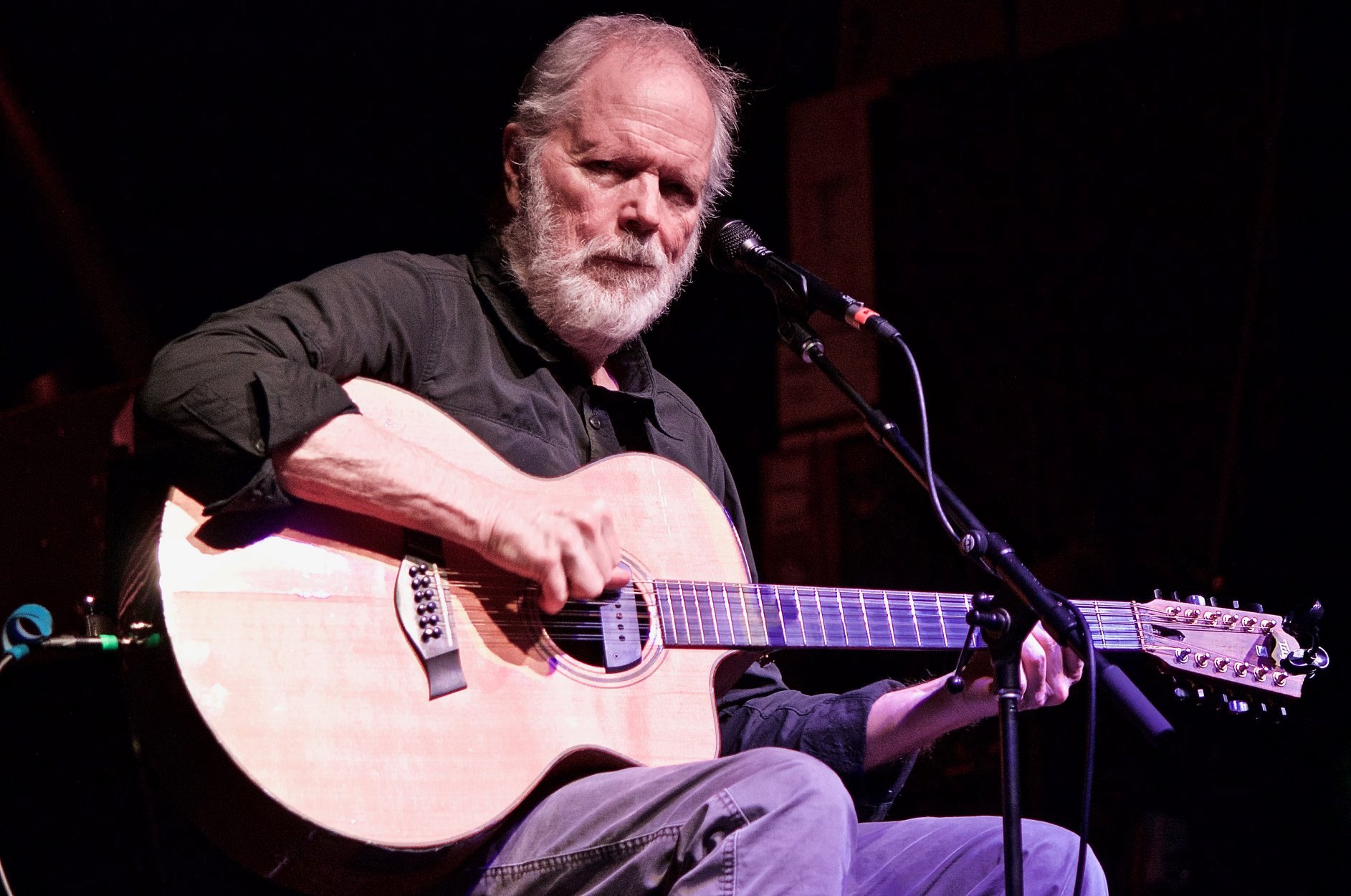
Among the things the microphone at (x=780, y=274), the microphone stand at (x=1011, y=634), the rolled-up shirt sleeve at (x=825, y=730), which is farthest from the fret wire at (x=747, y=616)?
the microphone at (x=780, y=274)

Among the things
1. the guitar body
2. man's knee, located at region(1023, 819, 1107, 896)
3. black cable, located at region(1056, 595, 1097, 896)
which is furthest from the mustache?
man's knee, located at region(1023, 819, 1107, 896)

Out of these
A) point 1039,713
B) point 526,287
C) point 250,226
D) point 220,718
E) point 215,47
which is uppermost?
point 215,47

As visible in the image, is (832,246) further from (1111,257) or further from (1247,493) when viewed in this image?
(1247,493)

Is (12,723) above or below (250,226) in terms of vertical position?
below

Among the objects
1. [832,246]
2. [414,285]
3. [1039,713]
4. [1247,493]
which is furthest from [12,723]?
[1247,493]

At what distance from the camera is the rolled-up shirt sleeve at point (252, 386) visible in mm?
1811

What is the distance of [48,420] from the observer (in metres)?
2.80

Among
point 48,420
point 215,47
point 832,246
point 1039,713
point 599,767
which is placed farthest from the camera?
point 832,246

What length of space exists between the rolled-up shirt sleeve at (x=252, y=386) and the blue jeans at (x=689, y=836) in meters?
0.72

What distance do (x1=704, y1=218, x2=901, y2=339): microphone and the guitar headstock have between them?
0.97m

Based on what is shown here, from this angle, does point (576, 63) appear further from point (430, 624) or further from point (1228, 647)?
point (1228, 647)

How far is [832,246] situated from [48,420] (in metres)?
2.85

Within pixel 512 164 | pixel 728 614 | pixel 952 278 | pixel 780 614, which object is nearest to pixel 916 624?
pixel 780 614

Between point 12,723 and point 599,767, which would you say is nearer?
point 599,767
